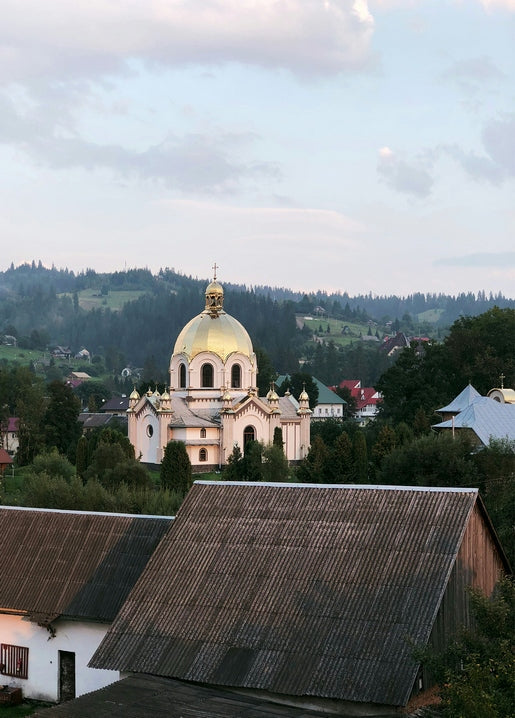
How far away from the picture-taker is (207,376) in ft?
237

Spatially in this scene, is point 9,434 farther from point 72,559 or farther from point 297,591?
point 297,591

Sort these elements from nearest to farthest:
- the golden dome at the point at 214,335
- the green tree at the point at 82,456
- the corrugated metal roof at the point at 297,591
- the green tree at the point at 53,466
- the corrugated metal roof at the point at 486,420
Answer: the corrugated metal roof at the point at 297,591, the green tree at the point at 53,466, the corrugated metal roof at the point at 486,420, the green tree at the point at 82,456, the golden dome at the point at 214,335

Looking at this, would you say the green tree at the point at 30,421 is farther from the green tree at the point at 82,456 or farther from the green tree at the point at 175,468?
the green tree at the point at 175,468

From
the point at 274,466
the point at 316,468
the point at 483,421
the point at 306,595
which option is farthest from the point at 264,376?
the point at 306,595

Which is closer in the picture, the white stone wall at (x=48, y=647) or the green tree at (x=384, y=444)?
the white stone wall at (x=48, y=647)

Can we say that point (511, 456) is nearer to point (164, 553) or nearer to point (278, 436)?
point (278, 436)

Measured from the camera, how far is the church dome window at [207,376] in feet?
236

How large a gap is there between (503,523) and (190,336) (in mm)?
44472

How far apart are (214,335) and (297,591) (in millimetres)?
53579

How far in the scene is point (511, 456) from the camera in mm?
47031

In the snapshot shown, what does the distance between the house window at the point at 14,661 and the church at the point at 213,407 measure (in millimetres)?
44515

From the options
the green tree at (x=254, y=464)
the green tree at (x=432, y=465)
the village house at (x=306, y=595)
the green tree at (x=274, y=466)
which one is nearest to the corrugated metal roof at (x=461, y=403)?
the green tree at (x=254, y=464)

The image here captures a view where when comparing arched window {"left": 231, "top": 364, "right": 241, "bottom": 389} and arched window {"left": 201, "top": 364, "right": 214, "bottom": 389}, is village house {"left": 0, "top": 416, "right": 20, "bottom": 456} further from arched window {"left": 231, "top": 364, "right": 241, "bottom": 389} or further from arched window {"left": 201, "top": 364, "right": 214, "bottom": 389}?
arched window {"left": 231, "top": 364, "right": 241, "bottom": 389}

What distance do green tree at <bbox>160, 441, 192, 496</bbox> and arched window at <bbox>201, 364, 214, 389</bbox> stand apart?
18007 millimetres
